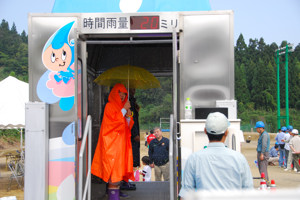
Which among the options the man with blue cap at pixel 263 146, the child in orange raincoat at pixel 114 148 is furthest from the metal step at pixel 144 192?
the man with blue cap at pixel 263 146

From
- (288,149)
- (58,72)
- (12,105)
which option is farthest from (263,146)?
(12,105)

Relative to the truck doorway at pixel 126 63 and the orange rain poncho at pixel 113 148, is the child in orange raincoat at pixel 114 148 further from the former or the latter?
the truck doorway at pixel 126 63

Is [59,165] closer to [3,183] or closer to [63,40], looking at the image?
[63,40]

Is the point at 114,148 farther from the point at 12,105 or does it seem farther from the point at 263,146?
the point at 12,105

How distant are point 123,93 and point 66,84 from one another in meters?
0.96

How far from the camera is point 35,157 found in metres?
4.85


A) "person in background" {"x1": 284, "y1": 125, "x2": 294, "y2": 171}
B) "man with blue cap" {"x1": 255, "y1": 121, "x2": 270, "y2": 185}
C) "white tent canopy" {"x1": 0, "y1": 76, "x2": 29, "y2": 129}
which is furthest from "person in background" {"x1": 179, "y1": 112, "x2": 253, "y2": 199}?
"person in background" {"x1": 284, "y1": 125, "x2": 294, "y2": 171}

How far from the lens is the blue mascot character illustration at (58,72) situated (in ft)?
16.5

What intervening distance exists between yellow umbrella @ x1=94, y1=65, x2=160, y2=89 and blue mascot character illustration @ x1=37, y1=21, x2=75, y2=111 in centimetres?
142

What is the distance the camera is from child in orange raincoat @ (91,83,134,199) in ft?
17.4

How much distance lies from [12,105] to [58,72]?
824 cm

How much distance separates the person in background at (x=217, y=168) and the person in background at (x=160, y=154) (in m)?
5.38

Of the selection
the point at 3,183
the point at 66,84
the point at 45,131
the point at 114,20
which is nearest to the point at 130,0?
the point at 114,20

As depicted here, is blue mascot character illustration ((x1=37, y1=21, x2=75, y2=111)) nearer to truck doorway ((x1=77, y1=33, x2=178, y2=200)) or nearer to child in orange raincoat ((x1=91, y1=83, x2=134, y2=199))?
child in orange raincoat ((x1=91, y1=83, x2=134, y2=199))
